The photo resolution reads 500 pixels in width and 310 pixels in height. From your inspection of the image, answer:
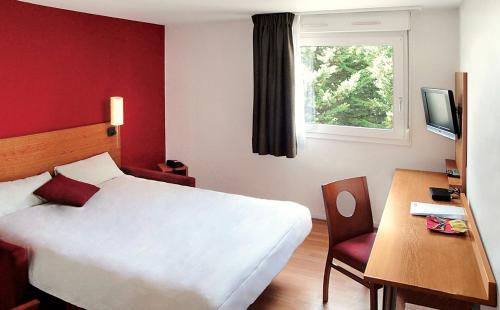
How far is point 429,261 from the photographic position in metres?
1.95

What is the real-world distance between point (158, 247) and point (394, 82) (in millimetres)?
2713

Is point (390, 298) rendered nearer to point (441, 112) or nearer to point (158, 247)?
point (158, 247)

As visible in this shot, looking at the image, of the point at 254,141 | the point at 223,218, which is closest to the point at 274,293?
the point at 223,218

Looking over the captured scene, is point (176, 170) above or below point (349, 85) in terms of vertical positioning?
below

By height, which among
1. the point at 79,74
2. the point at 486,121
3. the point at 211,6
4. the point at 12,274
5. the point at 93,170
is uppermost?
the point at 211,6

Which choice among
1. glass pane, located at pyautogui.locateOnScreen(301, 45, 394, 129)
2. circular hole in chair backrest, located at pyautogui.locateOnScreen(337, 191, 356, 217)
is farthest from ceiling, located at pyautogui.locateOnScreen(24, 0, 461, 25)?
circular hole in chair backrest, located at pyautogui.locateOnScreen(337, 191, 356, 217)

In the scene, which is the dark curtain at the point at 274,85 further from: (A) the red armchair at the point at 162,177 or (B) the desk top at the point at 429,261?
(B) the desk top at the point at 429,261

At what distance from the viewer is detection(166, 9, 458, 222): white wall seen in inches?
150

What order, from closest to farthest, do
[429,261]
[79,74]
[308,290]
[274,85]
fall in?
1. [429,261]
2. [308,290]
3. [79,74]
4. [274,85]

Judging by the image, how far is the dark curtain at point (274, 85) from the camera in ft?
13.7

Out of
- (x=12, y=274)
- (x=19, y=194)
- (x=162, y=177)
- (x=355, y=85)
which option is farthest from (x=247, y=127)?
(x=12, y=274)

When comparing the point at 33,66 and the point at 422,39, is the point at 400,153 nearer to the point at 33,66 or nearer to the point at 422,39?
the point at 422,39

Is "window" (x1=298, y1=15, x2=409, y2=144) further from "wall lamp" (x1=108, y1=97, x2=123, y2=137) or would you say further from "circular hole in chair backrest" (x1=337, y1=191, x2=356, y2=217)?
"wall lamp" (x1=108, y1=97, x2=123, y2=137)

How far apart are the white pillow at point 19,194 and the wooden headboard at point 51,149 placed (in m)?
0.16
